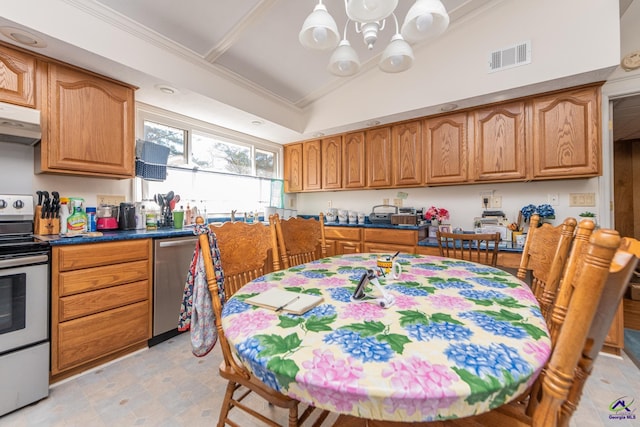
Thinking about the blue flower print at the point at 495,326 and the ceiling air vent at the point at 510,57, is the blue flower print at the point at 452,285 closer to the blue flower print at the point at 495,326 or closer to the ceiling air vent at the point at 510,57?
the blue flower print at the point at 495,326

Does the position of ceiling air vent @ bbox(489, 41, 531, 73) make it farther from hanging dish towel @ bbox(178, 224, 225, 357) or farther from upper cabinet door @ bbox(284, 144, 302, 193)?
hanging dish towel @ bbox(178, 224, 225, 357)

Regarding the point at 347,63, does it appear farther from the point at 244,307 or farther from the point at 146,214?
the point at 146,214

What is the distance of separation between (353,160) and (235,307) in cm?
294

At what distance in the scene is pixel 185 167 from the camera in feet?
10.0

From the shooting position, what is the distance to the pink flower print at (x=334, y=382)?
505mm

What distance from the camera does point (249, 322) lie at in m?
0.78

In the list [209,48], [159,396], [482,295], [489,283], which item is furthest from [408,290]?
[209,48]

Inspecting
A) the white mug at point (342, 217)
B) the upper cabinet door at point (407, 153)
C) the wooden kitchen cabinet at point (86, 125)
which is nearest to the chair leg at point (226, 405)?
the wooden kitchen cabinet at point (86, 125)

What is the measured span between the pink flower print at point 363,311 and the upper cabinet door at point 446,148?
93.1 inches

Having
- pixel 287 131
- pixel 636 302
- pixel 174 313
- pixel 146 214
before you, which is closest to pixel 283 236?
pixel 174 313

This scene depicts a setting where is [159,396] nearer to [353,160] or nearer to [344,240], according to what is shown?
[344,240]

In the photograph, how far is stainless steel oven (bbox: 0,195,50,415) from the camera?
1.44 metres

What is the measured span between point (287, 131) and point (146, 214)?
1.98 m

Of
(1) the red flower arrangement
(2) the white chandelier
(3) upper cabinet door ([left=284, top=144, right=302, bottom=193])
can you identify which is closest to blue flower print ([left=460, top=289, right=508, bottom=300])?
(2) the white chandelier
